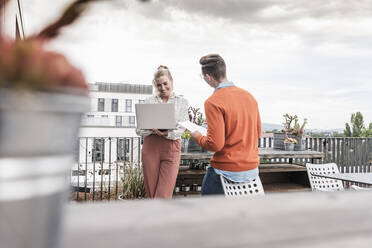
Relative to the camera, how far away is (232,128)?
1.93 meters

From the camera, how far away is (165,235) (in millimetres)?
367

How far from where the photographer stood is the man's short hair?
205 cm

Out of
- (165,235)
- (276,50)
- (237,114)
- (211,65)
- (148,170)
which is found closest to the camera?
(165,235)

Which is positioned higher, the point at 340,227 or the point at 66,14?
the point at 66,14

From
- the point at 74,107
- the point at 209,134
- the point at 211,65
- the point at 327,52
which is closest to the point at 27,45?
the point at 74,107

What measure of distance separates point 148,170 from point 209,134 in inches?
38.5

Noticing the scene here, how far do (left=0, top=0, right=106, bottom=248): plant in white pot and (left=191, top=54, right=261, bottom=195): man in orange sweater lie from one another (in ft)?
5.41

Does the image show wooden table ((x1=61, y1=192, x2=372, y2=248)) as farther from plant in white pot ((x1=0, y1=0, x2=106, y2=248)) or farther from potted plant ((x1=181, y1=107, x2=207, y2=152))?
potted plant ((x1=181, y1=107, x2=207, y2=152))

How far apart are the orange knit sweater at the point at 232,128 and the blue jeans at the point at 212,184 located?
0.08 meters

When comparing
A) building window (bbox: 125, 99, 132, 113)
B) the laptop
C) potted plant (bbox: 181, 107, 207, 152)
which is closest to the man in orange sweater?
the laptop

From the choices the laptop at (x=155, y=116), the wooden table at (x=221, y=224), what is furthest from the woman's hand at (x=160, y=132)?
the wooden table at (x=221, y=224)

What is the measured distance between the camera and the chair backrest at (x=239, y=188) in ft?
6.55

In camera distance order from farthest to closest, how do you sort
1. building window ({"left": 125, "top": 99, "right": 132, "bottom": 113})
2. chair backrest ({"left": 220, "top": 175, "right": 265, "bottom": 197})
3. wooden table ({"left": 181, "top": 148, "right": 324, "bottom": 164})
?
building window ({"left": 125, "top": 99, "right": 132, "bottom": 113}), wooden table ({"left": 181, "top": 148, "right": 324, "bottom": 164}), chair backrest ({"left": 220, "top": 175, "right": 265, "bottom": 197})

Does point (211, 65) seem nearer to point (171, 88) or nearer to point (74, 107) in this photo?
point (171, 88)
